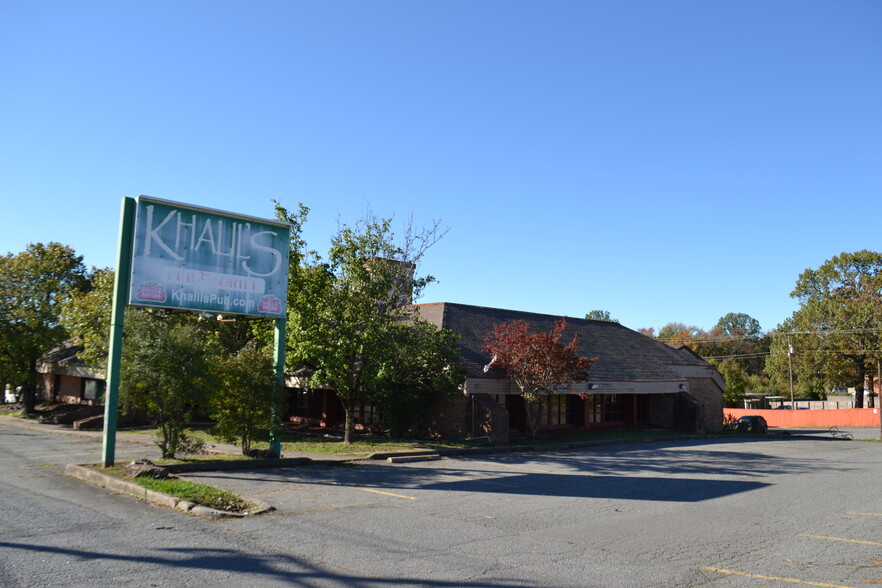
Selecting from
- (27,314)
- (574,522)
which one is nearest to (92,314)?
(27,314)

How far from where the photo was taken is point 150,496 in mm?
10750

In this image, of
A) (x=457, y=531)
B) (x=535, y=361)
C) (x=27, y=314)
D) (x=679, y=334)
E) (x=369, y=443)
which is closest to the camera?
(x=457, y=531)

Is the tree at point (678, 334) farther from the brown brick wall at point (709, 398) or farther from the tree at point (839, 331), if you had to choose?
the brown brick wall at point (709, 398)

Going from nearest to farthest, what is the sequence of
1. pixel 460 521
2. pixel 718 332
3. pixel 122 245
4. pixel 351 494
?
pixel 460 521 → pixel 351 494 → pixel 122 245 → pixel 718 332

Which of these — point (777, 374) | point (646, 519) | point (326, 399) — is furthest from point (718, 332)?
point (646, 519)

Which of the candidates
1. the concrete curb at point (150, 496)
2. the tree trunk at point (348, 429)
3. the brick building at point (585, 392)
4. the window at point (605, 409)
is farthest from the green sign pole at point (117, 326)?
the window at point (605, 409)

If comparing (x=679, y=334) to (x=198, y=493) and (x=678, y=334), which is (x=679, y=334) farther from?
(x=198, y=493)

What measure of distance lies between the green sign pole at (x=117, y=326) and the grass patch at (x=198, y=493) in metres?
2.29

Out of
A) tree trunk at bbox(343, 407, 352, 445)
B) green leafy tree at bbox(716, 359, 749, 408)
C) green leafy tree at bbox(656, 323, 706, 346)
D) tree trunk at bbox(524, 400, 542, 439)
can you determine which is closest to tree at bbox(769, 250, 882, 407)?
green leafy tree at bbox(716, 359, 749, 408)

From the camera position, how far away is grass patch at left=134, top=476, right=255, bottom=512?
32.8 ft

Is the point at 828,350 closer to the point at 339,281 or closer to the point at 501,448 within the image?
the point at 501,448

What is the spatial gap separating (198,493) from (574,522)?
20.0 ft

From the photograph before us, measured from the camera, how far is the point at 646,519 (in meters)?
10.2

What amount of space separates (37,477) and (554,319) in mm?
24748
